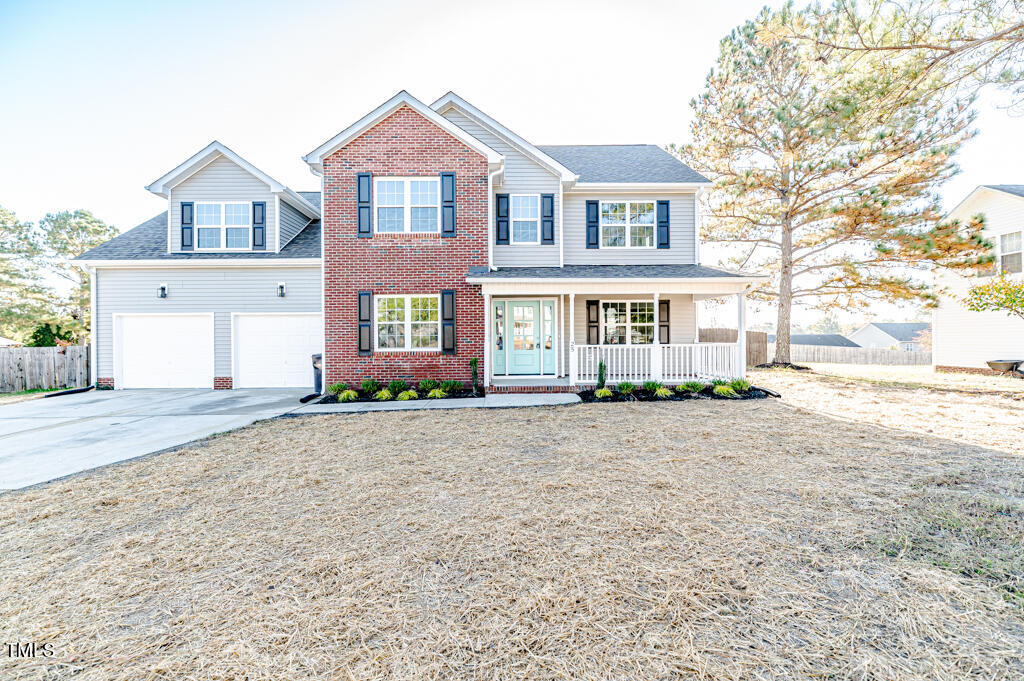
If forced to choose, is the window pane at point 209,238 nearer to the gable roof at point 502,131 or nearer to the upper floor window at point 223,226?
the upper floor window at point 223,226

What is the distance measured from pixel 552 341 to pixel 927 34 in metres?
10.2

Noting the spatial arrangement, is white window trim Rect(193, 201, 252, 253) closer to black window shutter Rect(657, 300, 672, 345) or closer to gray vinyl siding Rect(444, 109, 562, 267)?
gray vinyl siding Rect(444, 109, 562, 267)

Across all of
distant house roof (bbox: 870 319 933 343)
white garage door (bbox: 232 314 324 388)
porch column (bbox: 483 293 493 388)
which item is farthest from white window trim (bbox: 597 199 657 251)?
distant house roof (bbox: 870 319 933 343)

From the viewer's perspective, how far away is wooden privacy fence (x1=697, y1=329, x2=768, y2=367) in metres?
19.1

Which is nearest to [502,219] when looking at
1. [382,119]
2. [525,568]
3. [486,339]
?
[486,339]

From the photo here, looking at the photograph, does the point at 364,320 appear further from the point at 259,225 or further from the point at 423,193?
the point at 259,225

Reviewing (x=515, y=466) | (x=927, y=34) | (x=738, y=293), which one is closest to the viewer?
(x=515, y=466)

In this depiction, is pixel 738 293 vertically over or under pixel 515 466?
over

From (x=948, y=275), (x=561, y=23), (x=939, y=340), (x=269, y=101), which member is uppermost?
(x=561, y=23)

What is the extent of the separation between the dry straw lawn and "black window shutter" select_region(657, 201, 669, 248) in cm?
795

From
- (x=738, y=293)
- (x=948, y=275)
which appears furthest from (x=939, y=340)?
(x=738, y=293)

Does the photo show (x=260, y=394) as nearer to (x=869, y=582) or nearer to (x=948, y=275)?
(x=869, y=582)

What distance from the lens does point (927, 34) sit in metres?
8.29

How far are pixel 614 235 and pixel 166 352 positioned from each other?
13.3 m
